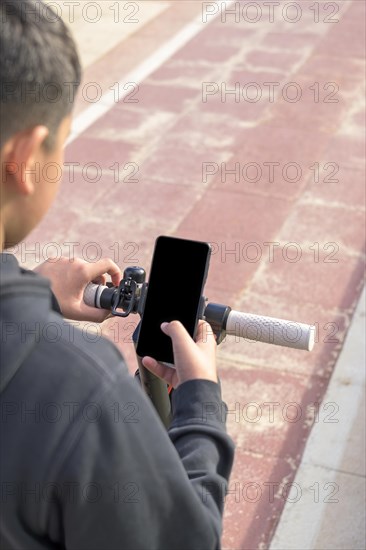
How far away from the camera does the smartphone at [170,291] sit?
2.00 m

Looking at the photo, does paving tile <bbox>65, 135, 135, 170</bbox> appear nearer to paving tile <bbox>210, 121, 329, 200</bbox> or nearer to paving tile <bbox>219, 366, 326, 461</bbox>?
paving tile <bbox>210, 121, 329, 200</bbox>

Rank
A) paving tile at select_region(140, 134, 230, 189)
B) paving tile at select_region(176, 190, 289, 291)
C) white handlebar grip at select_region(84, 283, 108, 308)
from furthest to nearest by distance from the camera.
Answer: paving tile at select_region(140, 134, 230, 189) → paving tile at select_region(176, 190, 289, 291) → white handlebar grip at select_region(84, 283, 108, 308)

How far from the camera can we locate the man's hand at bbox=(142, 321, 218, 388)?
5.75ft

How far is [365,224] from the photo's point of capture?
6441mm

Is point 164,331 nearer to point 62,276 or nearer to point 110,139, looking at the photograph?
point 62,276

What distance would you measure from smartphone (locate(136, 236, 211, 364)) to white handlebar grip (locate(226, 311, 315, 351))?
127mm

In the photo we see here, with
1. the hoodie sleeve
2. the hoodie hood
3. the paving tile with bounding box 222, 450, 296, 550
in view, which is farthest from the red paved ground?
the hoodie hood

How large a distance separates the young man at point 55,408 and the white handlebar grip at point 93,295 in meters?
0.69

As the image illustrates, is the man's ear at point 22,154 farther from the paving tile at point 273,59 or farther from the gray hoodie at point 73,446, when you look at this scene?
the paving tile at point 273,59

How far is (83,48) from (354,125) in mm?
3707

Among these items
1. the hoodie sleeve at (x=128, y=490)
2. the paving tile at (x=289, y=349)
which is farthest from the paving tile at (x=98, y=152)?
the hoodie sleeve at (x=128, y=490)

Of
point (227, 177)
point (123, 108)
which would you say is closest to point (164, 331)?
point (227, 177)

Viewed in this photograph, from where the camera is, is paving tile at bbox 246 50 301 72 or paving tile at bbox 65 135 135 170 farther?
paving tile at bbox 246 50 301 72

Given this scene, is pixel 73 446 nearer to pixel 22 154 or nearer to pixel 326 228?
pixel 22 154
